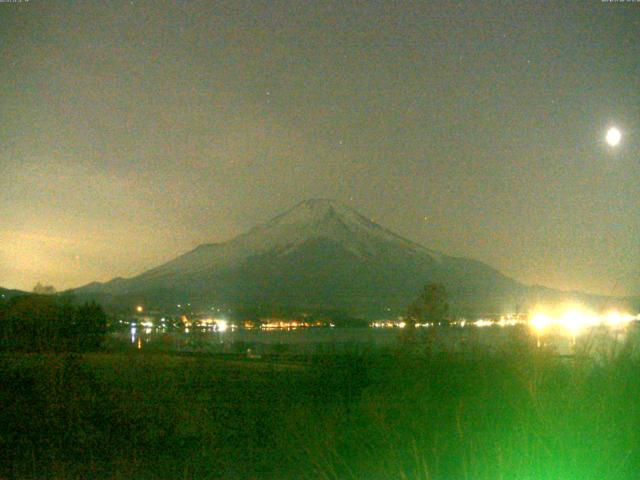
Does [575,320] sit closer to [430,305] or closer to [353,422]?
[353,422]

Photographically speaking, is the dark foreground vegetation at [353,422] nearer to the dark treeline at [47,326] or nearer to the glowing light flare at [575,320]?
the glowing light flare at [575,320]

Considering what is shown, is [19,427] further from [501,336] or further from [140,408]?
[501,336]

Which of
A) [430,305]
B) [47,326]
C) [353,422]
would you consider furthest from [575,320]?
[430,305]

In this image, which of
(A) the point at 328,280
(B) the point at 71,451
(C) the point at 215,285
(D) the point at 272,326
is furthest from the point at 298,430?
(C) the point at 215,285

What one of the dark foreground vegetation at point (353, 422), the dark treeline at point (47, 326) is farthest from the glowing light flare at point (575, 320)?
the dark treeline at point (47, 326)

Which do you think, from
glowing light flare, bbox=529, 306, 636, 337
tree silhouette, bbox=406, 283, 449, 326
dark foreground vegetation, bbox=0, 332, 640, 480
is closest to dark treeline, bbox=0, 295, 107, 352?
dark foreground vegetation, bbox=0, 332, 640, 480

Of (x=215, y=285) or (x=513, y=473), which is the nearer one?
(x=513, y=473)
